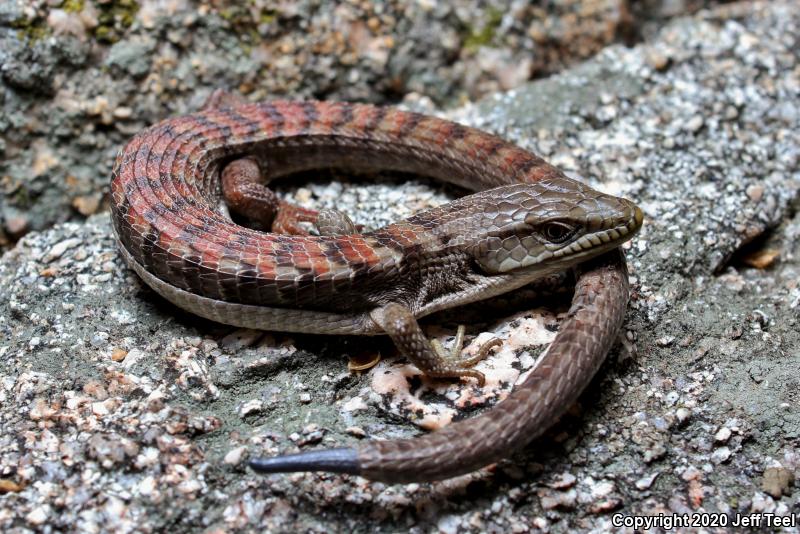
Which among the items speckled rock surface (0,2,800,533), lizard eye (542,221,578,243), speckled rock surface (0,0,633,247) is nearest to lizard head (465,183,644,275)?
lizard eye (542,221,578,243)

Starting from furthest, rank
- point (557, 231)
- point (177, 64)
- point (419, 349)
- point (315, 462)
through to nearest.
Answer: point (177, 64)
point (557, 231)
point (419, 349)
point (315, 462)

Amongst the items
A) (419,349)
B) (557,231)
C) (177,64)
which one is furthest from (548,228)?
(177,64)

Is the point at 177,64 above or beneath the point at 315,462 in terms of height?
above

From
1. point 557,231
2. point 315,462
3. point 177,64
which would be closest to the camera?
point 315,462

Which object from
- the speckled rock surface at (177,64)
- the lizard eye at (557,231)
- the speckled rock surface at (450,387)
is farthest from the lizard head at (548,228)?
the speckled rock surface at (177,64)

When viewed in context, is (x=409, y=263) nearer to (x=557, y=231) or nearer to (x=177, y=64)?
(x=557, y=231)

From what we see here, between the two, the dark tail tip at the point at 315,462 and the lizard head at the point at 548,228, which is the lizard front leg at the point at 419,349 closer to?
the lizard head at the point at 548,228

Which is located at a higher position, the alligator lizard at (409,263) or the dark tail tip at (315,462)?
the alligator lizard at (409,263)

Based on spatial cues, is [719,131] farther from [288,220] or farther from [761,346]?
[288,220]
